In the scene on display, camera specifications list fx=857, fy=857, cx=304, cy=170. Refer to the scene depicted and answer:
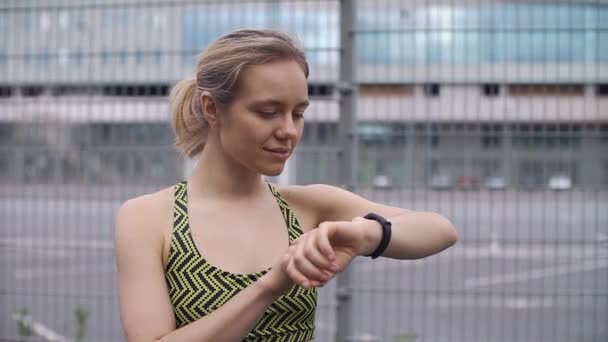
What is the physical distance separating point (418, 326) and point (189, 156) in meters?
4.96

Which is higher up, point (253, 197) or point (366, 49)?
point (366, 49)

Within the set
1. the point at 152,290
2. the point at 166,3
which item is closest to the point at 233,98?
the point at 152,290

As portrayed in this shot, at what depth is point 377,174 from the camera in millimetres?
4570

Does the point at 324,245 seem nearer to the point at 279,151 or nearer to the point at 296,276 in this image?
the point at 296,276

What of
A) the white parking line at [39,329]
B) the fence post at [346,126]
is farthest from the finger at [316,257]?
the white parking line at [39,329]

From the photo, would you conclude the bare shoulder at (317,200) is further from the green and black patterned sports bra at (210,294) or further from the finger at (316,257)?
the finger at (316,257)

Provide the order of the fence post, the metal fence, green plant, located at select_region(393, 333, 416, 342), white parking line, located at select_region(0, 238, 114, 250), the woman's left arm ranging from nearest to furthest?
the woman's left arm < the fence post < green plant, located at select_region(393, 333, 416, 342) < the metal fence < white parking line, located at select_region(0, 238, 114, 250)

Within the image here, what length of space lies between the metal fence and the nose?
264cm

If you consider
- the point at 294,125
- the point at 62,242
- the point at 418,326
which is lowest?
the point at 418,326

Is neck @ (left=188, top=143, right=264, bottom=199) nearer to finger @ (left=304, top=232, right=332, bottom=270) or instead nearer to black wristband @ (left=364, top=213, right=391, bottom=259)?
black wristband @ (left=364, top=213, right=391, bottom=259)

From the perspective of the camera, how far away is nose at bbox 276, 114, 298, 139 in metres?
1.58

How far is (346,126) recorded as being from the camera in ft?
13.9

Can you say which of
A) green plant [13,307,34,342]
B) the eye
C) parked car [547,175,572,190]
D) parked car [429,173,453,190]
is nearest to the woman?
the eye

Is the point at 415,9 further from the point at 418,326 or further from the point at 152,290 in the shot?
the point at 152,290
